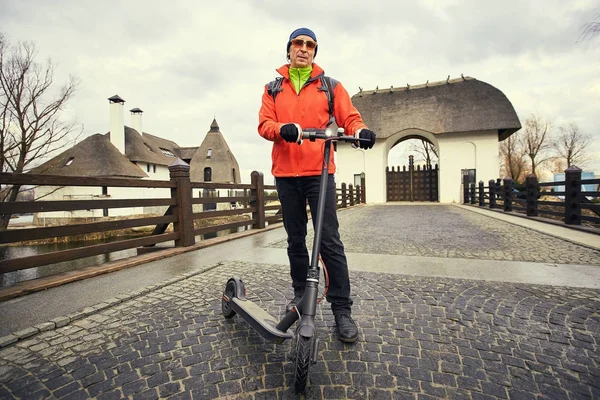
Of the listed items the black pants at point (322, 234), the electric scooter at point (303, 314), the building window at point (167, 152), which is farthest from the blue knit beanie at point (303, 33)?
the building window at point (167, 152)

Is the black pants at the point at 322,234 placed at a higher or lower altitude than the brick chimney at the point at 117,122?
lower

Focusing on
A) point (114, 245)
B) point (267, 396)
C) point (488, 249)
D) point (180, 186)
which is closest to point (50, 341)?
point (267, 396)

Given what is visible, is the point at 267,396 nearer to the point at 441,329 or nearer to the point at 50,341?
the point at 441,329

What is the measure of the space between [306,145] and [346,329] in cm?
122

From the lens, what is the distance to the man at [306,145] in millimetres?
2057

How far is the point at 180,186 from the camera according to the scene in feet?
16.9

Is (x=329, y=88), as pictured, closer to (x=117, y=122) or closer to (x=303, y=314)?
(x=303, y=314)

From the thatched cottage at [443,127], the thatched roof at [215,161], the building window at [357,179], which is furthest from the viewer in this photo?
the thatched roof at [215,161]

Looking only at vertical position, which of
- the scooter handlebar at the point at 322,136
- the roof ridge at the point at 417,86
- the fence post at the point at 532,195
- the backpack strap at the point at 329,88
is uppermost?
the roof ridge at the point at 417,86

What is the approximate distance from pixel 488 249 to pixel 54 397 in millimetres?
5164

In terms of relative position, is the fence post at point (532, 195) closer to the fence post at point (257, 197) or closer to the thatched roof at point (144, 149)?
the fence post at point (257, 197)

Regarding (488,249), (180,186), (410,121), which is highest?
(410,121)

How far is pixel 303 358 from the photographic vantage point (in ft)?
4.55

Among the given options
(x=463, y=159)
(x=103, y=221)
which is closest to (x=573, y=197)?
(x=103, y=221)
